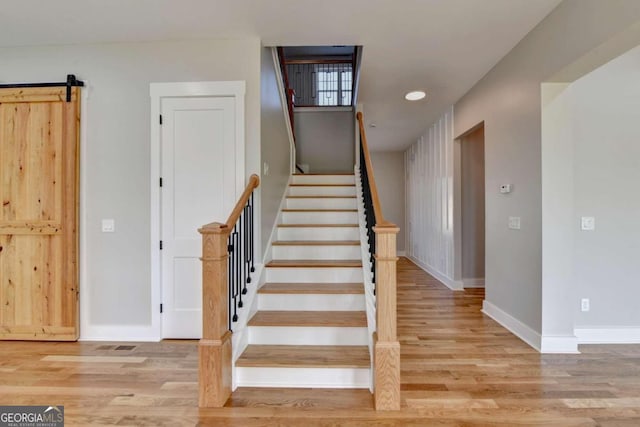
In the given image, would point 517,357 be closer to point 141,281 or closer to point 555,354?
point 555,354

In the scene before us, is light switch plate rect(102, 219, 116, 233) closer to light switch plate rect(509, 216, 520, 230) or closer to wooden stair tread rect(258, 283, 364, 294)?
wooden stair tread rect(258, 283, 364, 294)

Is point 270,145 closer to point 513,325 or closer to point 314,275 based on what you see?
point 314,275

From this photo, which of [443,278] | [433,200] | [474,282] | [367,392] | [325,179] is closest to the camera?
[367,392]

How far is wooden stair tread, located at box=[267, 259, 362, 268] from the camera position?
2919mm

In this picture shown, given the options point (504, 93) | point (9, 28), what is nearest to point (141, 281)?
point (9, 28)

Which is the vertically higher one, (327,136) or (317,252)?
(327,136)

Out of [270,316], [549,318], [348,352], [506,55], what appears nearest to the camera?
[348,352]

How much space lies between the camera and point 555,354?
2674 millimetres

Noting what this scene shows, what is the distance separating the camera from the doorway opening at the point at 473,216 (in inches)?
197

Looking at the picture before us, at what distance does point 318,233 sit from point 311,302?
99cm

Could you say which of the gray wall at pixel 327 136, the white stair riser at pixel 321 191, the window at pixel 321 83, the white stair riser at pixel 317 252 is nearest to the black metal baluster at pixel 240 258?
the white stair riser at pixel 317 252

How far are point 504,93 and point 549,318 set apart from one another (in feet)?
7.17

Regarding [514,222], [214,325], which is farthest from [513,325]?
[214,325]

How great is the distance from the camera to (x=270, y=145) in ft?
11.0
